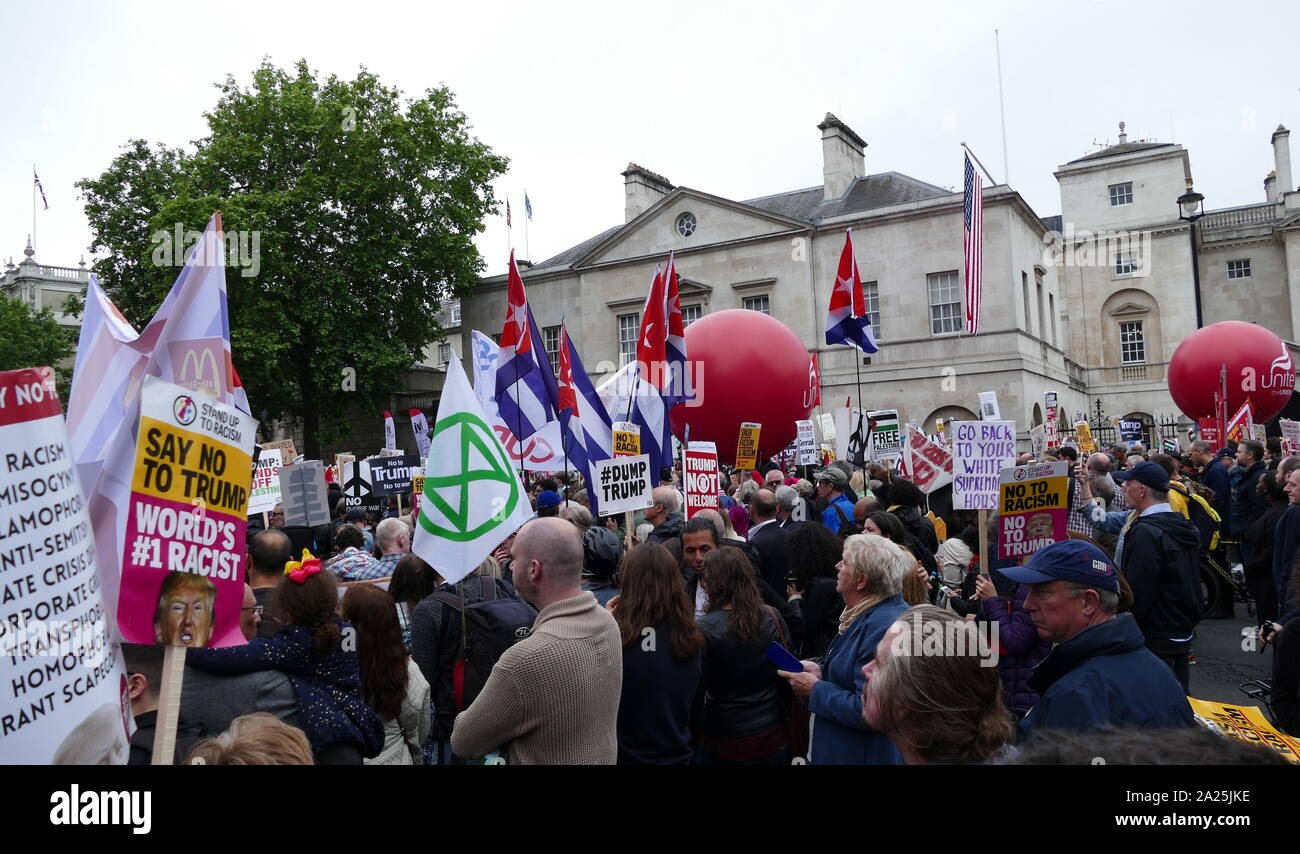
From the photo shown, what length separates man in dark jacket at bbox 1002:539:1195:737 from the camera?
9.42 ft

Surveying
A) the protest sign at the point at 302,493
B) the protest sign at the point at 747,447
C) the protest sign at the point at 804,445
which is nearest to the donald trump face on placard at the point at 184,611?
the protest sign at the point at 302,493

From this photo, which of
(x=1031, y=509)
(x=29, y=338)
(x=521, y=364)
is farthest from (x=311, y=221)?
(x=1031, y=509)

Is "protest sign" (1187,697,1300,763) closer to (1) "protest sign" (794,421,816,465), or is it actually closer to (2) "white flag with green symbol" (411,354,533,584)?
(2) "white flag with green symbol" (411,354,533,584)

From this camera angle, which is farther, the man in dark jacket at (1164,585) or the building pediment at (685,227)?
the building pediment at (685,227)

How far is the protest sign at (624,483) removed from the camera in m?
7.04

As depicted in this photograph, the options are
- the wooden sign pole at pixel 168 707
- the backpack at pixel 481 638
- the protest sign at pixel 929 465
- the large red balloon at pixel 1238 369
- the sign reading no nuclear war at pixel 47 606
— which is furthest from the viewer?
the large red balloon at pixel 1238 369

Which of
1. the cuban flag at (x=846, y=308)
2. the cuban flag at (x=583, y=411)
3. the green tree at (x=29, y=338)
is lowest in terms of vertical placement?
the cuban flag at (x=583, y=411)

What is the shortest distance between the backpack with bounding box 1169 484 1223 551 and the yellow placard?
851cm

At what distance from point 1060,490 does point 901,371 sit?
2690 centimetres

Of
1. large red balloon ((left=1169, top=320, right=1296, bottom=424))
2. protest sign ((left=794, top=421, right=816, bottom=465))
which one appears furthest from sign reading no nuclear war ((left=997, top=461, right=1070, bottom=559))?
large red balloon ((left=1169, top=320, right=1296, bottom=424))

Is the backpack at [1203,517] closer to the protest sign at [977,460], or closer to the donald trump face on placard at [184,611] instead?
the protest sign at [977,460]

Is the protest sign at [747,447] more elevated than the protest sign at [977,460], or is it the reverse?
the protest sign at [747,447]

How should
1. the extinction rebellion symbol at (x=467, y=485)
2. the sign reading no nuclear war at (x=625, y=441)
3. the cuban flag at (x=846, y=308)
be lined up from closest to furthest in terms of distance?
1. the extinction rebellion symbol at (x=467, y=485)
2. the sign reading no nuclear war at (x=625, y=441)
3. the cuban flag at (x=846, y=308)

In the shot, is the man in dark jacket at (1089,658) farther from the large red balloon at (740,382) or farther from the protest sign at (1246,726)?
the large red balloon at (740,382)
